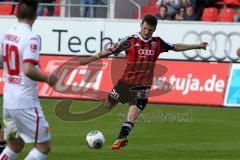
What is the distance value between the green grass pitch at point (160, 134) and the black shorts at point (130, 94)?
0.70 m

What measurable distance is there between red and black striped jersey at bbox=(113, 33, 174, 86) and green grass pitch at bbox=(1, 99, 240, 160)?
107cm

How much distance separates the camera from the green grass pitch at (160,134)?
12.5m

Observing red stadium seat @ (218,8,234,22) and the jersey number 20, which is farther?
red stadium seat @ (218,8,234,22)

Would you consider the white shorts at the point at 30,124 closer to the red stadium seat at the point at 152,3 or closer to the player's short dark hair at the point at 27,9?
the player's short dark hair at the point at 27,9

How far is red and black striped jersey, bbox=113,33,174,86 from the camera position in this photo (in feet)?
44.9

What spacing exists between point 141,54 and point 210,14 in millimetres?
10985

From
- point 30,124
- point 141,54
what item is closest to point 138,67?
point 141,54

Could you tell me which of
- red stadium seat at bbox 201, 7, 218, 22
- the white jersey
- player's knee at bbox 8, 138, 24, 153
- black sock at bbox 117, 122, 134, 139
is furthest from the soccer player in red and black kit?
red stadium seat at bbox 201, 7, 218, 22

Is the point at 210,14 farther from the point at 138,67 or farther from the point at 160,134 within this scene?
the point at 138,67

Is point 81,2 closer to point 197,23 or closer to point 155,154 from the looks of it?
point 197,23

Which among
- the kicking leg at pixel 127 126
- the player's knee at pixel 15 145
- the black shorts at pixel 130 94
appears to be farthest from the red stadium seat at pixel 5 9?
the player's knee at pixel 15 145

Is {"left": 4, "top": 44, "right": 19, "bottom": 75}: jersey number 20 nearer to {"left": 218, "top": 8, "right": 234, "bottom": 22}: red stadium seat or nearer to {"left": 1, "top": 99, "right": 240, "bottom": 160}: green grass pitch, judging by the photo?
{"left": 1, "top": 99, "right": 240, "bottom": 160}: green grass pitch

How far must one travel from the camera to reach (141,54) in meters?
13.8

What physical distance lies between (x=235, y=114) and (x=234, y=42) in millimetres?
4094
